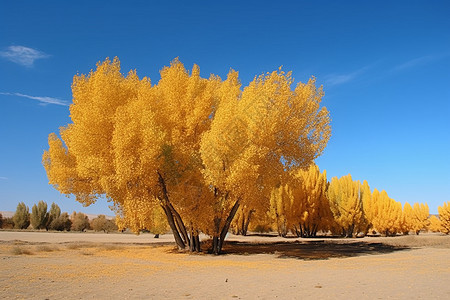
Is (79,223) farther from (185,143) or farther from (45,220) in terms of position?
(185,143)

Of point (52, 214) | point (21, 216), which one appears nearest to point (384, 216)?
point (52, 214)

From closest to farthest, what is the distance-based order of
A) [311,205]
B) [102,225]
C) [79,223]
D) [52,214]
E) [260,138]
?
[260,138] < [311,205] < [52,214] < [79,223] < [102,225]

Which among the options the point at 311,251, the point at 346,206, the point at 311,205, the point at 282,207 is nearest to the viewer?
the point at 311,251

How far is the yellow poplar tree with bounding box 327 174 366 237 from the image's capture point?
46406 millimetres

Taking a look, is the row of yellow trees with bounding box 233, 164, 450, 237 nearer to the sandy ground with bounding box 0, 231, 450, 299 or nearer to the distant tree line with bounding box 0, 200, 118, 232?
the sandy ground with bounding box 0, 231, 450, 299

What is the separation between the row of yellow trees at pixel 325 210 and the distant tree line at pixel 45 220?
29.2 meters

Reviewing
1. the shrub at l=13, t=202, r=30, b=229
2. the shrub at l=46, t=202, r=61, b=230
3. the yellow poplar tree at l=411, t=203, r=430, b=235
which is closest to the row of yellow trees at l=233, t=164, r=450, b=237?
the yellow poplar tree at l=411, t=203, r=430, b=235

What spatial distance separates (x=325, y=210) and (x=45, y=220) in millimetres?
42173

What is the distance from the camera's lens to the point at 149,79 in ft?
70.0

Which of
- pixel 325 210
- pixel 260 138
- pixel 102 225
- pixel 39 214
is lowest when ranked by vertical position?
pixel 102 225

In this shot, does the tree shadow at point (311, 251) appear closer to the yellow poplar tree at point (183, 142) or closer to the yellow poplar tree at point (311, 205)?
the yellow poplar tree at point (183, 142)

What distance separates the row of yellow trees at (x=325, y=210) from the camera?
45.1m

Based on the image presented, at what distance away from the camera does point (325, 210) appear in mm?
48812

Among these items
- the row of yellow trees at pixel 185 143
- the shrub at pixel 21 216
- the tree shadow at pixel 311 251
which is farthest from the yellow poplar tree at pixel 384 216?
the shrub at pixel 21 216
